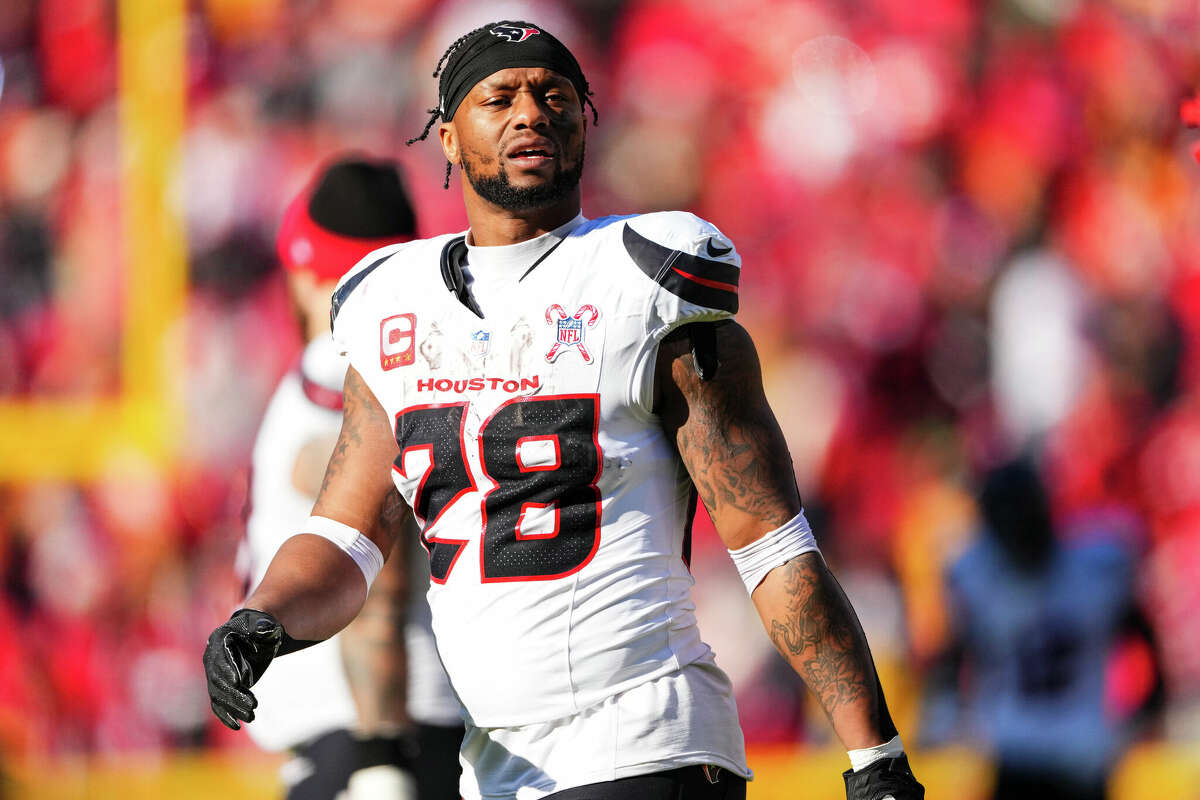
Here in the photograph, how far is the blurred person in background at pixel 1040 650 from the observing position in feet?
14.8

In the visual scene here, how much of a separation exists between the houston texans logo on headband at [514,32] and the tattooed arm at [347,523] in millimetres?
616

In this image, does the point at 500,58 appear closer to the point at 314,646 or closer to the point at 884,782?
the point at 884,782

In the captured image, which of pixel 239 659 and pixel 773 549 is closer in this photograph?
pixel 239 659

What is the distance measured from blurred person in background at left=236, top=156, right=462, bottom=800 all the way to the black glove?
1.45 meters

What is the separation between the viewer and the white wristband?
1960 mm

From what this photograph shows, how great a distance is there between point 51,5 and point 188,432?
1.70 m

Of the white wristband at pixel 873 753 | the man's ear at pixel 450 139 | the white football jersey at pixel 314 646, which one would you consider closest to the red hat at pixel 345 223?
the white football jersey at pixel 314 646

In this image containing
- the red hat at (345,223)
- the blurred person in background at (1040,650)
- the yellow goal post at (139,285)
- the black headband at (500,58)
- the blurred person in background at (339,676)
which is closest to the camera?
the black headband at (500,58)

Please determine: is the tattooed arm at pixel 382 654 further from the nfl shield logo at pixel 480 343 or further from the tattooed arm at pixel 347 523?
the nfl shield logo at pixel 480 343

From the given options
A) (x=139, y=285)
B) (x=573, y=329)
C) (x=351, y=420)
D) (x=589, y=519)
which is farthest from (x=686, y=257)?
(x=139, y=285)

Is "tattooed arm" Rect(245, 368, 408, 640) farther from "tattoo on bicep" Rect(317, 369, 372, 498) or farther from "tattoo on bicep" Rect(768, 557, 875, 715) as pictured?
"tattoo on bicep" Rect(768, 557, 875, 715)

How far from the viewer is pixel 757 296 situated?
15.5ft

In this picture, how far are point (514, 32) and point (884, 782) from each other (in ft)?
4.32

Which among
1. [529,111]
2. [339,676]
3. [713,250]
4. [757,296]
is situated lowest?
[339,676]
